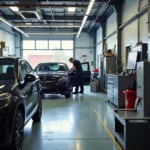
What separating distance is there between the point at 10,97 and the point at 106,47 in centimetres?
1162

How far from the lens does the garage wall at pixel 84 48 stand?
1997cm

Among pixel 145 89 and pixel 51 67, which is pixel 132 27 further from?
pixel 145 89

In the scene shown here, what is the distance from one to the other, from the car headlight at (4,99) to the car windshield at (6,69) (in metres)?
0.81

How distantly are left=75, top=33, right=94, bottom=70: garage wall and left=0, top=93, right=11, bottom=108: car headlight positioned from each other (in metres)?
17.0

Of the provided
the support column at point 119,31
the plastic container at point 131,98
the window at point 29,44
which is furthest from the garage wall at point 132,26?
the window at point 29,44

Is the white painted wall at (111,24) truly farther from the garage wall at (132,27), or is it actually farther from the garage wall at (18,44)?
the garage wall at (18,44)

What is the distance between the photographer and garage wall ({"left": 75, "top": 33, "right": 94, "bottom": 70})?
19969 millimetres

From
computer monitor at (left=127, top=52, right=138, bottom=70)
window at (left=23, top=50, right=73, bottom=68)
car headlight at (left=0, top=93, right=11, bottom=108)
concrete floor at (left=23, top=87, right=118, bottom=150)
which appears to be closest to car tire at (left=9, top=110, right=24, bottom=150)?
car headlight at (left=0, top=93, right=11, bottom=108)

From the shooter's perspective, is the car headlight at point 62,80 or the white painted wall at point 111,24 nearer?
the car headlight at point 62,80

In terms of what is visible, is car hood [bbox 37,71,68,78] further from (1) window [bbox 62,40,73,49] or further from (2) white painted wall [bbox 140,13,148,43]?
(1) window [bbox 62,40,73,49]

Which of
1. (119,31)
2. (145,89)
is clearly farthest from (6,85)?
(119,31)

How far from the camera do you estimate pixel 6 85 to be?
3383 mm

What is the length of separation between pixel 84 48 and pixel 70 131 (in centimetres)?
1573

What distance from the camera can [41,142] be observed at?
3.97 meters
